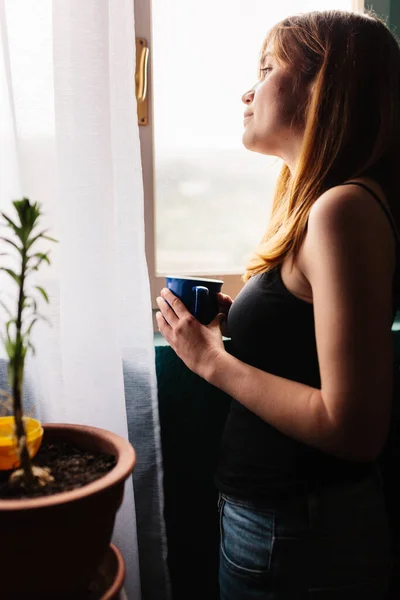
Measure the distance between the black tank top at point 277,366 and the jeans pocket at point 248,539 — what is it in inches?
1.2

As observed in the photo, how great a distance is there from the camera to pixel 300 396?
781 mm

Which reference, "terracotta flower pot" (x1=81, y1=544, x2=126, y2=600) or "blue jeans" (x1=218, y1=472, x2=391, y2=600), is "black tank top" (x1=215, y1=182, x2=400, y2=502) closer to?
"blue jeans" (x1=218, y1=472, x2=391, y2=600)

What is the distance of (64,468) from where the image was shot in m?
0.70

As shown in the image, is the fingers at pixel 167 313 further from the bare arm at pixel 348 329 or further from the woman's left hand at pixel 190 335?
the bare arm at pixel 348 329

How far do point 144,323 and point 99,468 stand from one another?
41cm

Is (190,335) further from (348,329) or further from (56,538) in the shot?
(56,538)

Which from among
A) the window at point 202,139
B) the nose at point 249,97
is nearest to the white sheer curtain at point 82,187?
the nose at point 249,97

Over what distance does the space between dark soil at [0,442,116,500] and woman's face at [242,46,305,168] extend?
22.6 inches

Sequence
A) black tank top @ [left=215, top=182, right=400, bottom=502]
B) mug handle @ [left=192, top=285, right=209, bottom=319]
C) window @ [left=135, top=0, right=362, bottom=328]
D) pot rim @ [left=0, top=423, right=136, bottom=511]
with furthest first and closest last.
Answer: window @ [left=135, top=0, right=362, bottom=328] < mug handle @ [left=192, top=285, right=209, bottom=319] < black tank top @ [left=215, top=182, right=400, bottom=502] < pot rim @ [left=0, top=423, right=136, bottom=511]

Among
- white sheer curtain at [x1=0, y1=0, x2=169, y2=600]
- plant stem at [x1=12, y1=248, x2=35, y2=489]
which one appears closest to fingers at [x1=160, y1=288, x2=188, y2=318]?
white sheer curtain at [x1=0, y1=0, x2=169, y2=600]

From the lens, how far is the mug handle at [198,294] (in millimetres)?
934

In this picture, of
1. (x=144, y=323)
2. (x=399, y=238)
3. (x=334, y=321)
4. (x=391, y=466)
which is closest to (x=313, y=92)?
(x=399, y=238)

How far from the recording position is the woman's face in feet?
3.03

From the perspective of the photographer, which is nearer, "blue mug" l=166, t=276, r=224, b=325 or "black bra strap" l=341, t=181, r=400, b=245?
"black bra strap" l=341, t=181, r=400, b=245
